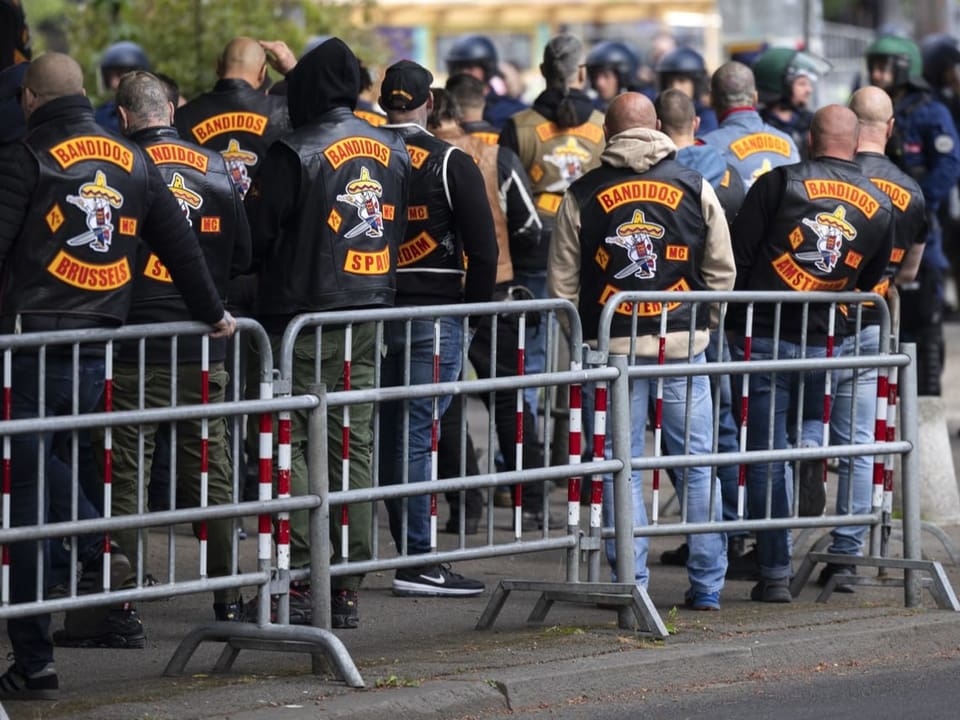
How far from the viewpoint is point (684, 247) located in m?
7.94

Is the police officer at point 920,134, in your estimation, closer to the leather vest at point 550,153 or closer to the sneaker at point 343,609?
the leather vest at point 550,153

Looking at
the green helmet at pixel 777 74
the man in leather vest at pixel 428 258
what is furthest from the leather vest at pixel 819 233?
the green helmet at pixel 777 74

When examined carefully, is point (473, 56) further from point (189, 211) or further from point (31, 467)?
point (31, 467)

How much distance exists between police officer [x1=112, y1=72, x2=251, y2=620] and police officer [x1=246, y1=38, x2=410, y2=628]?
0.39ft

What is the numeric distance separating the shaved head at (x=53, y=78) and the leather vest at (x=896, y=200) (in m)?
→ 3.52

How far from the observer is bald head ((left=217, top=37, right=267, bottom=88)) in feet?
30.6

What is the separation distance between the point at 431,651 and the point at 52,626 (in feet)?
4.84

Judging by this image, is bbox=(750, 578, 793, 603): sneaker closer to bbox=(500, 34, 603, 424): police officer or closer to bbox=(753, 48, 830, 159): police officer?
bbox=(500, 34, 603, 424): police officer

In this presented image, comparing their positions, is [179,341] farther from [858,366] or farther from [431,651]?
[858,366]

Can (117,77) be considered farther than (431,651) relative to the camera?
Yes

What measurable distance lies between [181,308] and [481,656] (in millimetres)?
1771

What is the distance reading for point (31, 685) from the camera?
6.34 meters

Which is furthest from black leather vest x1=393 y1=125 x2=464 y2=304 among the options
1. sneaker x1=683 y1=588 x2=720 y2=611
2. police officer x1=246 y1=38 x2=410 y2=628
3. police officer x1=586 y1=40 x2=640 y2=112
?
police officer x1=586 y1=40 x2=640 y2=112

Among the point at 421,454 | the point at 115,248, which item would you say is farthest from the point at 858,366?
the point at 115,248
